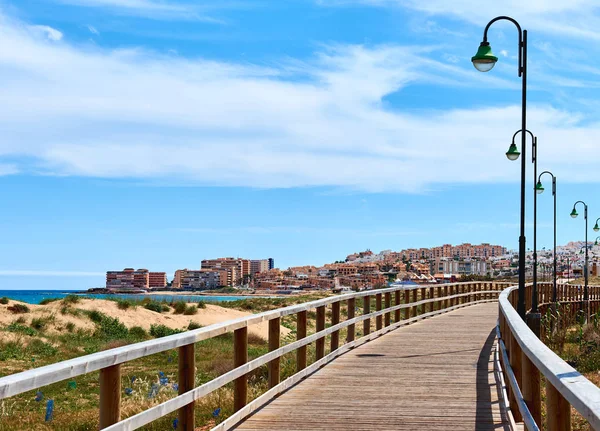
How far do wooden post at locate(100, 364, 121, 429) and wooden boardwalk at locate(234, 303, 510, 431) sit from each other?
10.0 feet

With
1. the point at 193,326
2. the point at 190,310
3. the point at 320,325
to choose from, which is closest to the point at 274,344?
the point at 320,325

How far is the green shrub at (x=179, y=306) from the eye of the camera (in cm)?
3850

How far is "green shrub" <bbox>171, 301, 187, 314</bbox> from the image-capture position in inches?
1516

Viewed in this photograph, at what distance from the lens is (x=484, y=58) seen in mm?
17734

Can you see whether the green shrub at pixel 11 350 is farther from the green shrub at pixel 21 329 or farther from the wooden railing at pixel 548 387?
the wooden railing at pixel 548 387

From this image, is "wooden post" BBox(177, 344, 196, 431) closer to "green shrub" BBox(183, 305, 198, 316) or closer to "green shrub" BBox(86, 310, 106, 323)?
"green shrub" BBox(86, 310, 106, 323)

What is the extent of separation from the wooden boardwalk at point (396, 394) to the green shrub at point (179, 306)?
77.2 ft

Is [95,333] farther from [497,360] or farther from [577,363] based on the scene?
[497,360]

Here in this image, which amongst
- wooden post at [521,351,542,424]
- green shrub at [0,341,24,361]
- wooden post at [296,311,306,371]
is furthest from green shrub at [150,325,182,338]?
wooden post at [521,351,542,424]

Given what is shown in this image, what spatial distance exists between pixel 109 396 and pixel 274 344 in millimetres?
4689

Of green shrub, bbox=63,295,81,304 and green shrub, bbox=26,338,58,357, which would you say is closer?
green shrub, bbox=26,338,58,357

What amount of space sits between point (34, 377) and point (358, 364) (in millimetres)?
9237

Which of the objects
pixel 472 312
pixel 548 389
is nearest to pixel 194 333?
pixel 548 389

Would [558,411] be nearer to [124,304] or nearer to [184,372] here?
[184,372]
